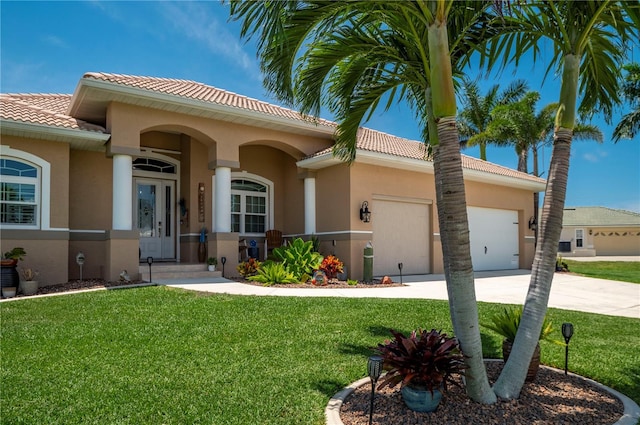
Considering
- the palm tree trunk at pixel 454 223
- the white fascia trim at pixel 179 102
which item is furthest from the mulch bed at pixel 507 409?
the white fascia trim at pixel 179 102

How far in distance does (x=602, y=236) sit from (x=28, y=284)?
42776 mm

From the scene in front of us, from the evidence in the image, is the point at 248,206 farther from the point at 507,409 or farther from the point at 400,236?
the point at 507,409

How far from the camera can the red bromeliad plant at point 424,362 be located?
3428mm

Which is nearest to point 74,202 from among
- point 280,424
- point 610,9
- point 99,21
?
point 99,21

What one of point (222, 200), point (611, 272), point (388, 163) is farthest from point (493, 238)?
point (222, 200)

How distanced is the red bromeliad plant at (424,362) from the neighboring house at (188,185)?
9530 millimetres

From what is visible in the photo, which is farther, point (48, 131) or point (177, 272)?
point (177, 272)

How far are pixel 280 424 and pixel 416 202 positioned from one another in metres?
12.5

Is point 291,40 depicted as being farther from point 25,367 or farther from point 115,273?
point 115,273

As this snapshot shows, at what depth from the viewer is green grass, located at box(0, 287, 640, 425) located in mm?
3822

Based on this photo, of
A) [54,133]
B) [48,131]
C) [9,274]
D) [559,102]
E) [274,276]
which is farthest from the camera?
[274,276]

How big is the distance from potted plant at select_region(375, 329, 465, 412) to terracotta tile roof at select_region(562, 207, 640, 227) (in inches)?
1522

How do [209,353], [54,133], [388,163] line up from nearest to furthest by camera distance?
[209,353], [54,133], [388,163]

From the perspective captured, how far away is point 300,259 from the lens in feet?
41.4
